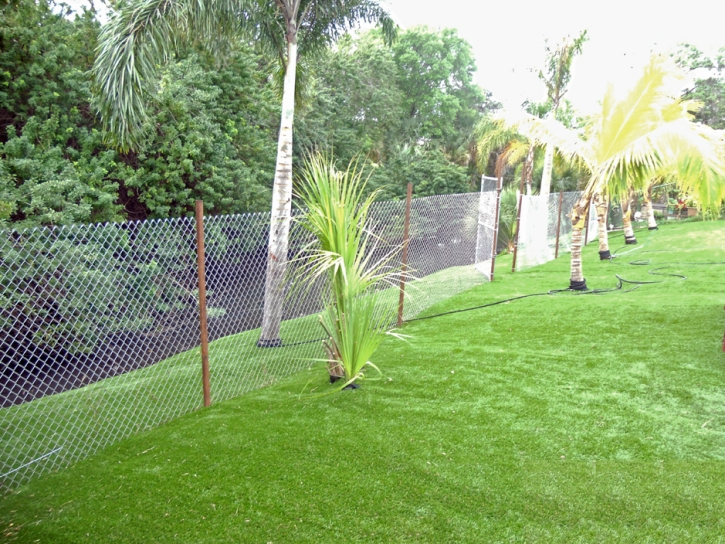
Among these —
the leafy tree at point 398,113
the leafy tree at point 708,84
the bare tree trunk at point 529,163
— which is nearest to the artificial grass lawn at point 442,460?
the leafy tree at point 398,113

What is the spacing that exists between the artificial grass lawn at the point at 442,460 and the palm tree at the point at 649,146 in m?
2.37

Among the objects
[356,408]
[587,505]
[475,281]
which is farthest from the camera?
[475,281]

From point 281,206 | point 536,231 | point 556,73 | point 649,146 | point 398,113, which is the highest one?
point 398,113

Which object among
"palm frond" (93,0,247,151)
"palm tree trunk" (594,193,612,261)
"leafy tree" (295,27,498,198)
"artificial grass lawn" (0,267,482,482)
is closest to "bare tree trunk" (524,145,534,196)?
"leafy tree" (295,27,498,198)

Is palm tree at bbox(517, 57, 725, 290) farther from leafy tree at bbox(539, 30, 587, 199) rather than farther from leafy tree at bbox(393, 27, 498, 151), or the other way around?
leafy tree at bbox(393, 27, 498, 151)

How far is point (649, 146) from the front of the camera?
7.39 m

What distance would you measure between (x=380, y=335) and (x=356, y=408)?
775 mm

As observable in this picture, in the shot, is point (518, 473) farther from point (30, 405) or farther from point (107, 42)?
point (107, 42)

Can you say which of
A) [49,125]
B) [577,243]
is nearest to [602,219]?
[577,243]

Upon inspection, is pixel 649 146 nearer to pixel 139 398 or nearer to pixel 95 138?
pixel 139 398

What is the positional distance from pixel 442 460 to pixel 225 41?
7385 millimetres

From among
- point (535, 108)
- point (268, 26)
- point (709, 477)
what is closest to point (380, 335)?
point (709, 477)

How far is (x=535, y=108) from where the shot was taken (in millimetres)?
21906

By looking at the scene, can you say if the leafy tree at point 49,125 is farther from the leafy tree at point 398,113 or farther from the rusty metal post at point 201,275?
the leafy tree at point 398,113
